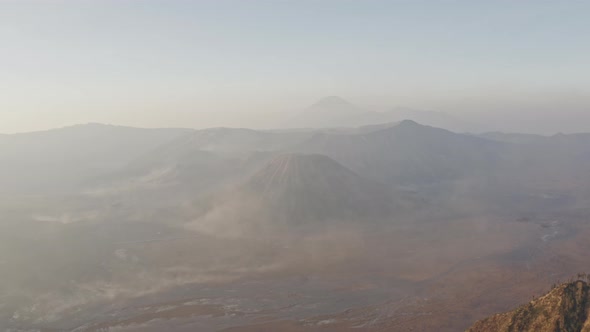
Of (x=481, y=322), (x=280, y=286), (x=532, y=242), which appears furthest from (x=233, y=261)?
(x=532, y=242)

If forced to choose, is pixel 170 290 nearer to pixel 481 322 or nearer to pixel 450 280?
pixel 450 280

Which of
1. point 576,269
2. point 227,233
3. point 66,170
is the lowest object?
point 576,269

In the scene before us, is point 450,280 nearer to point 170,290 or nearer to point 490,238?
point 490,238

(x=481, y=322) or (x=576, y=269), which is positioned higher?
(x=481, y=322)

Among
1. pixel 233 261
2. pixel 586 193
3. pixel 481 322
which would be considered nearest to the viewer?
pixel 481 322

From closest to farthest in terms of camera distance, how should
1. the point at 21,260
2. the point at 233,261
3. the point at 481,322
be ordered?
the point at 481,322, the point at 21,260, the point at 233,261

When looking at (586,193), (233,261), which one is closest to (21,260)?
(233,261)

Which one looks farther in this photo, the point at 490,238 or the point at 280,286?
the point at 490,238
